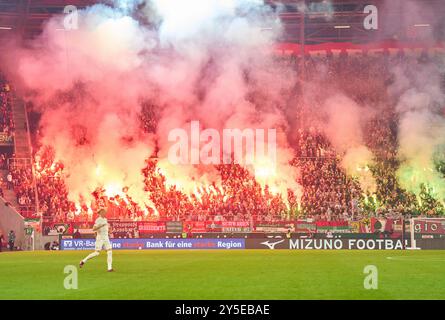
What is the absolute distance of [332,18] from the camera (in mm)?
52312

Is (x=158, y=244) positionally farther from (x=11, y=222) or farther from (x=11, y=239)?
(x=11, y=222)

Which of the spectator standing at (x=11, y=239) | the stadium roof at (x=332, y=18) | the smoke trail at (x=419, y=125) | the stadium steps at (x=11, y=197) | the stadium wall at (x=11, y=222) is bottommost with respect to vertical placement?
the spectator standing at (x=11, y=239)

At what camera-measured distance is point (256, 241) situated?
132 ft

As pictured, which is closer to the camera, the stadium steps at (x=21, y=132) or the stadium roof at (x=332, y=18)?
the stadium steps at (x=21, y=132)

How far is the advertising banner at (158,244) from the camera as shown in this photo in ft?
134

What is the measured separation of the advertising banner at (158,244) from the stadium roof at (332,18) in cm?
1639

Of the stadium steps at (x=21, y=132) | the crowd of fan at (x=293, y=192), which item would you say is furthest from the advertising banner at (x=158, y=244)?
the stadium steps at (x=21, y=132)

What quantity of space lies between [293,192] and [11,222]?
1691cm

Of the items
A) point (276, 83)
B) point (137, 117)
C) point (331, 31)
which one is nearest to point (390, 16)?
point (331, 31)

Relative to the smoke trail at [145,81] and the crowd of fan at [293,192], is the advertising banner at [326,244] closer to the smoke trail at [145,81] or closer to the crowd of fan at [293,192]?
the crowd of fan at [293,192]

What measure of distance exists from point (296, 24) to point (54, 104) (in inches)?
717

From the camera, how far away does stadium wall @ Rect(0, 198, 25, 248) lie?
40531 mm

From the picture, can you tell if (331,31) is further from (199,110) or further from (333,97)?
(199,110)

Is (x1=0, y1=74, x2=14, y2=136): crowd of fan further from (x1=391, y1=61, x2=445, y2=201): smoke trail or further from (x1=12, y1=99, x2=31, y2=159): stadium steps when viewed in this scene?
(x1=391, y1=61, x2=445, y2=201): smoke trail
